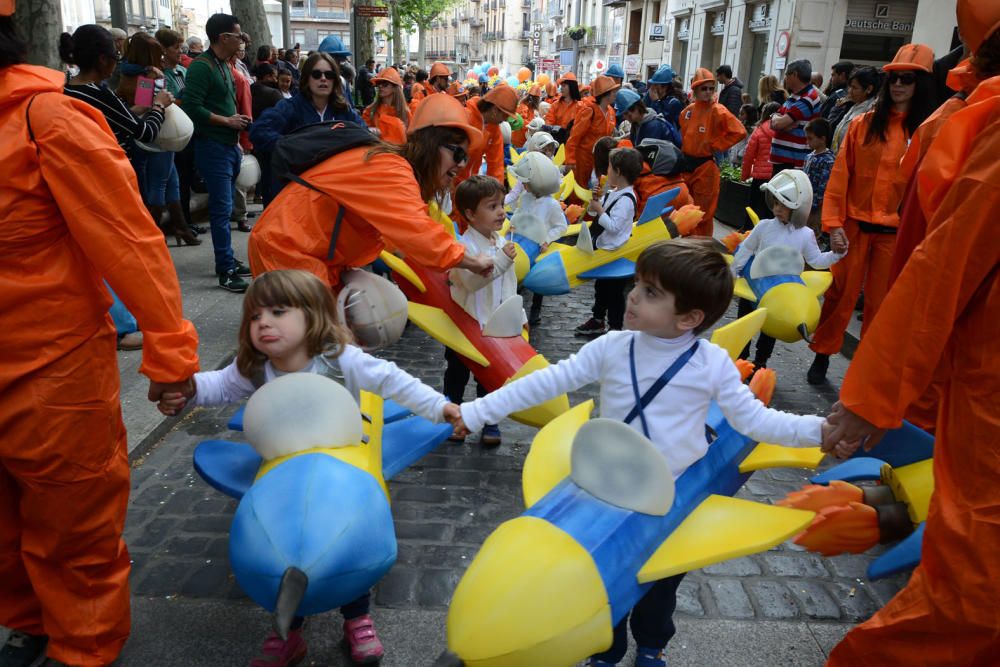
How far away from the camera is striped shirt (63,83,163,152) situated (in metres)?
4.97

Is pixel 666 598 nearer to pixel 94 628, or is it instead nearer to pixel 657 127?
pixel 94 628

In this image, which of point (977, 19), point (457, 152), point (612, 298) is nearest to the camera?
point (977, 19)

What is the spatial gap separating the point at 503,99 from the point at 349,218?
473 cm

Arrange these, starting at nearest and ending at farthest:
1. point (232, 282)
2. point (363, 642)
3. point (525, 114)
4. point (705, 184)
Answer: point (363, 642)
point (232, 282)
point (705, 184)
point (525, 114)

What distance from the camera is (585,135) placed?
10.3 m

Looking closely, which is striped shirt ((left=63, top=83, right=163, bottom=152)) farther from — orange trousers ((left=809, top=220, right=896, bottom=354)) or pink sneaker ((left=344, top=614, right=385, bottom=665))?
orange trousers ((left=809, top=220, right=896, bottom=354))

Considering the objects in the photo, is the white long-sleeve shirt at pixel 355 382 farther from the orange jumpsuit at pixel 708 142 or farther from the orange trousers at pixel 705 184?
the orange trousers at pixel 705 184

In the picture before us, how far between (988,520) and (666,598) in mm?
957

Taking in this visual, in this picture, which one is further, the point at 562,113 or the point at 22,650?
the point at 562,113

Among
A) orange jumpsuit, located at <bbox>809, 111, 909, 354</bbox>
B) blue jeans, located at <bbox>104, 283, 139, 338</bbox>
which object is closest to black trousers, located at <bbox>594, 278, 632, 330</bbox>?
orange jumpsuit, located at <bbox>809, 111, 909, 354</bbox>

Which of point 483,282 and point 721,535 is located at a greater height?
point 483,282

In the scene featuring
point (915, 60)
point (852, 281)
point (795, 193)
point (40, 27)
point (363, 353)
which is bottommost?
point (852, 281)

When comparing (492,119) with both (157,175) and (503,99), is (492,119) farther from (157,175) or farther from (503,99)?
(157,175)

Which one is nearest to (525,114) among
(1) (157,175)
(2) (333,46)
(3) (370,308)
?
(2) (333,46)
